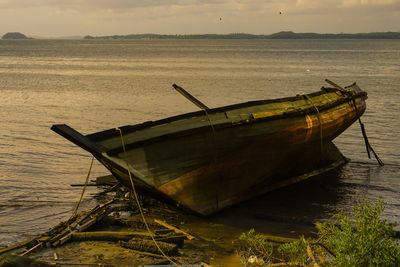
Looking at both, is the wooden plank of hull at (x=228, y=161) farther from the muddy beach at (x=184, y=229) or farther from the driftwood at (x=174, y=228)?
the driftwood at (x=174, y=228)

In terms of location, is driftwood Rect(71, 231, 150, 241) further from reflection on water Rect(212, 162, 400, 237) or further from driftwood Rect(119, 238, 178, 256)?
reflection on water Rect(212, 162, 400, 237)

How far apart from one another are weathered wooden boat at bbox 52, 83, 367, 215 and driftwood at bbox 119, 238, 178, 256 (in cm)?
160

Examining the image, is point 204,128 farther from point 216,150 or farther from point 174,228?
point 174,228

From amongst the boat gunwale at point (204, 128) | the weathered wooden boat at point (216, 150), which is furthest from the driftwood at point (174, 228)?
the boat gunwale at point (204, 128)

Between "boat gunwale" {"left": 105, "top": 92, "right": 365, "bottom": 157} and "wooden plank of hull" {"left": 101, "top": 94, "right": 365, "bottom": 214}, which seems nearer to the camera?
"boat gunwale" {"left": 105, "top": 92, "right": 365, "bottom": 157}

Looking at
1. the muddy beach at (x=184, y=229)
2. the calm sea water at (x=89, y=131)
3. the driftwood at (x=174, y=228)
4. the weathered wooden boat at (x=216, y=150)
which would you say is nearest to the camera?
the muddy beach at (x=184, y=229)

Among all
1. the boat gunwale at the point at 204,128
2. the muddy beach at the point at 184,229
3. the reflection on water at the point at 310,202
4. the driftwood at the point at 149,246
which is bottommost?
the reflection on water at the point at 310,202

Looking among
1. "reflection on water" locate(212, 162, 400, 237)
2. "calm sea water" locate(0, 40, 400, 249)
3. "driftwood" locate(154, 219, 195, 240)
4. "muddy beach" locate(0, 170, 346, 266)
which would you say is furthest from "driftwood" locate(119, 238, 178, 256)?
"calm sea water" locate(0, 40, 400, 249)

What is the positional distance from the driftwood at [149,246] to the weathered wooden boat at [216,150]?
62.9 inches

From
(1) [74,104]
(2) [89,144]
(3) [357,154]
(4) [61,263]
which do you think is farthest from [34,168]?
(1) [74,104]

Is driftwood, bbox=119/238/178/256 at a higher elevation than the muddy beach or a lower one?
higher

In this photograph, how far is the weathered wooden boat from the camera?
9672 millimetres

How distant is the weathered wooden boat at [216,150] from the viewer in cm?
967

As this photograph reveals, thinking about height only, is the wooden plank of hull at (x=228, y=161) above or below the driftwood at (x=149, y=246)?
above
